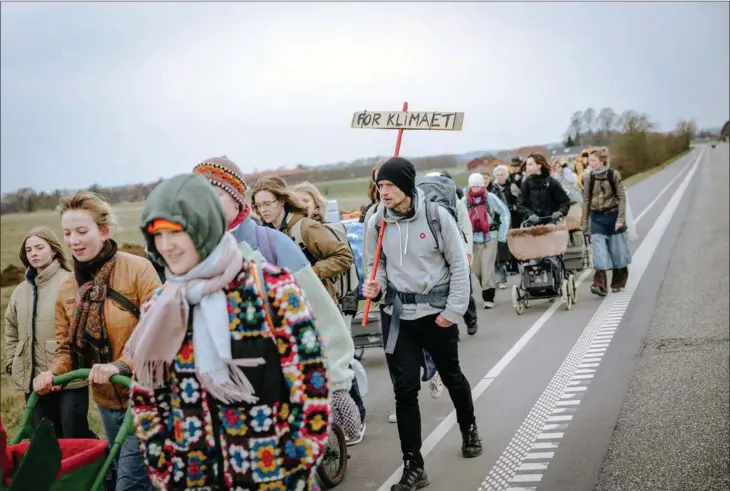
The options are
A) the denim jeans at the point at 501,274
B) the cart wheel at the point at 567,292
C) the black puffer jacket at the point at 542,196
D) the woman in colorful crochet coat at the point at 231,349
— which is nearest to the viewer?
the woman in colorful crochet coat at the point at 231,349

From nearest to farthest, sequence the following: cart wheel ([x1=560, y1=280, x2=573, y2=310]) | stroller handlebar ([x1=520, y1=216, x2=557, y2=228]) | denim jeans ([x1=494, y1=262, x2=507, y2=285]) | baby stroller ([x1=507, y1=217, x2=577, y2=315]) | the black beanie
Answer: the black beanie < baby stroller ([x1=507, y1=217, x2=577, y2=315]) < cart wheel ([x1=560, y1=280, x2=573, y2=310]) < stroller handlebar ([x1=520, y1=216, x2=557, y2=228]) < denim jeans ([x1=494, y1=262, x2=507, y2=285])

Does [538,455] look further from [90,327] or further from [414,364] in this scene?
[90,327]

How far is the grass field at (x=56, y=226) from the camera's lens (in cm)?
625

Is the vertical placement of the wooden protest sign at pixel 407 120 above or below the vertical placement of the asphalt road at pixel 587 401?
above

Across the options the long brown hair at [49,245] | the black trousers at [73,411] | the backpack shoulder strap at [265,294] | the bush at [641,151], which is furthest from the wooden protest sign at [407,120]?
the bush at [641,151]

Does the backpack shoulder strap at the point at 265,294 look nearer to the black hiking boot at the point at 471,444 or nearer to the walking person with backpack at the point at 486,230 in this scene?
the black hiking boot at the point at 471,444

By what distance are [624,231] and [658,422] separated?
6386mm

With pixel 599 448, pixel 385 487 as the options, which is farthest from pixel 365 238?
pixel 599 448

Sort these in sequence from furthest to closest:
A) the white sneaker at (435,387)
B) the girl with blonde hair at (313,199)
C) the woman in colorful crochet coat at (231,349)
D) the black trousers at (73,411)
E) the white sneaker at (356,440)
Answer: the white sneaker at (435,387) → the girl with blonde hair at (313,199) → the white sneaker at (356,440) → the black trousers at (73,411) → the woman in colorful crochet coat at (231,349)

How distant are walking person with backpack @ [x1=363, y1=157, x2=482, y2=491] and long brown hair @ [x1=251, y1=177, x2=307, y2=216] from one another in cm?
75

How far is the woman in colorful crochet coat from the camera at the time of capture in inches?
112

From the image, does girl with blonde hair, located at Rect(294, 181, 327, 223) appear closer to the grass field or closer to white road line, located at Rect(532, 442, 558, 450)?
the grass field

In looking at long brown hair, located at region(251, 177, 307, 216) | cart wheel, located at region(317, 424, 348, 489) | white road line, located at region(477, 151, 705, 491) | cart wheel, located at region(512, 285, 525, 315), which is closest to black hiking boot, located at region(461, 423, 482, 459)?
white road line, located at region(477, 151, 705, 491)

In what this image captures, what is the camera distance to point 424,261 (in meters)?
5.51
